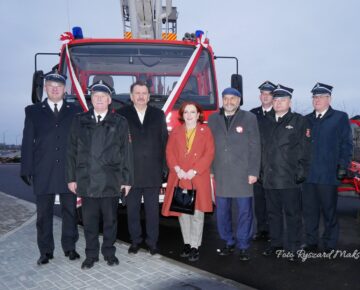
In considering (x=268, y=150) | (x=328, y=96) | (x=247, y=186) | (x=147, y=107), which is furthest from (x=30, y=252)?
(x=328, y=96)

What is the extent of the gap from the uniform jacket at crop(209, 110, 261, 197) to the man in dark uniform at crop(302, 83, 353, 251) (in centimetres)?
76

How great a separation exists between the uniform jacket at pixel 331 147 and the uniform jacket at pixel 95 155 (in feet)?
7.61

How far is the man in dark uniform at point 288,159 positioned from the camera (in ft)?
13.6

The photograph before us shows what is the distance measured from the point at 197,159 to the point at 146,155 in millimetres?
608

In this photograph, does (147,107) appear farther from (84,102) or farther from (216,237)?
(216,237)

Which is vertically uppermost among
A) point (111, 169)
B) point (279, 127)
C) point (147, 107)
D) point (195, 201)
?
point (147, 107)

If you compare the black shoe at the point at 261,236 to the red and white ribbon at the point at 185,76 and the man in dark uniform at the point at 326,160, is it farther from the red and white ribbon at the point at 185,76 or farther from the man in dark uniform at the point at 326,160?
the red and white ribbon at the point at 185,76

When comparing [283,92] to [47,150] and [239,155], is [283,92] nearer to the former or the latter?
[239,155]

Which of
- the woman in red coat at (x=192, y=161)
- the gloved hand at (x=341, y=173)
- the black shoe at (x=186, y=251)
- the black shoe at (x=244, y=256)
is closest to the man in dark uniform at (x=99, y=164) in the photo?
the woman in red coat at (x=192, y=161)

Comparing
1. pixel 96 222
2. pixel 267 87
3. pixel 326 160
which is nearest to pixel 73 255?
pixel 96 222

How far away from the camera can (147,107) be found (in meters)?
4.38

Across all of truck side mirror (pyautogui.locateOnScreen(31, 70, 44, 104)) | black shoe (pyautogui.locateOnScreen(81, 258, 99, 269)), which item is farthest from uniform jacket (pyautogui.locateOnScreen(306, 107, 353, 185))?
truck side mirror (pyautogui.locateOnScreen(31, 70, 44, 104))

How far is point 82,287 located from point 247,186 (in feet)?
6.82

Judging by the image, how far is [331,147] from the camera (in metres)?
4.32
